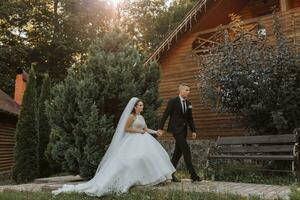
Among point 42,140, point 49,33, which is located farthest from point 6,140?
point 49,33

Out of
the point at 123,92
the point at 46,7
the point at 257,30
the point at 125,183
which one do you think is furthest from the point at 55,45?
the point at 125,183

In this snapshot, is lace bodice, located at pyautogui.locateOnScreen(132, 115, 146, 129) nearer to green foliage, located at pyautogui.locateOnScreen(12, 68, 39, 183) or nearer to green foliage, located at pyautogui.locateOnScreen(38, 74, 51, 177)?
green foliage, located at pyautogui.locateOnScreen(12, 68, 39, 183)

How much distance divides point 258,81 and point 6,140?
53.1ft

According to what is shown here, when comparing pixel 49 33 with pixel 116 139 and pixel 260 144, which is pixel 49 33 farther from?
pixel 116 139

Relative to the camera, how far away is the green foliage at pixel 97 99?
33.8 ft

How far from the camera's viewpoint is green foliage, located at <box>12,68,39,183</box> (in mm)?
15195

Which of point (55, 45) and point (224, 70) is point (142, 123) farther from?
point (55, 45)

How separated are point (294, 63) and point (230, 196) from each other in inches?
226

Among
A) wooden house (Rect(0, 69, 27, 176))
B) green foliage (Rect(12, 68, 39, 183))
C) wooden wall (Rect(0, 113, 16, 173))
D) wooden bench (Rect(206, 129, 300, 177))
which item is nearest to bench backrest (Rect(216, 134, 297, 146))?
wooden bench (Rect(206, 129, 300, 177))

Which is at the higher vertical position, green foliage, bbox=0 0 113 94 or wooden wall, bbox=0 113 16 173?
green foliage, bbox=0 0 113 94

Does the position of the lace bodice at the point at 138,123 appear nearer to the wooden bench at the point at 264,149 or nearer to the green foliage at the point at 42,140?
the wooden bench at the point at 264,149

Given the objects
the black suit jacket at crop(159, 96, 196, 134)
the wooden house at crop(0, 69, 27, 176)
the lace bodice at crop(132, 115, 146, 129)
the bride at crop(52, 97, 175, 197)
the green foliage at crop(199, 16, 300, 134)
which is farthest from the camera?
the wooden house at crop(0, 69, 27, 176)

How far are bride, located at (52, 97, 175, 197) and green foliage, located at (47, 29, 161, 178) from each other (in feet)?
4.99

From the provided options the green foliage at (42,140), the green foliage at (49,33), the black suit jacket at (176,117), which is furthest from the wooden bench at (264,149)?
the green foliage at (49,33)
